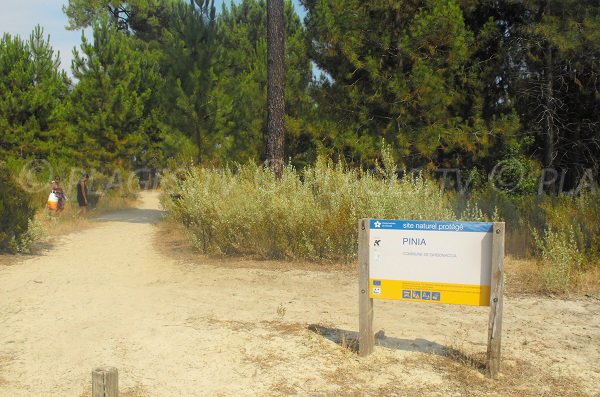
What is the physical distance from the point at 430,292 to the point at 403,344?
85cm

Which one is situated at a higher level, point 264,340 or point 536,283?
point 536,283

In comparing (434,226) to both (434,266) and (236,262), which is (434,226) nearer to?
(434,266)

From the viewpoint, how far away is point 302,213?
31.7 ft

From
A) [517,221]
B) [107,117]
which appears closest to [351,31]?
[517,221]

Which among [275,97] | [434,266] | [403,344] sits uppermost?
[275,97]

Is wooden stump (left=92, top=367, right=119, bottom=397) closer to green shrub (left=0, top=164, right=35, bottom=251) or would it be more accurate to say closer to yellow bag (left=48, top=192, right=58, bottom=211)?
green shrub (left=0, top=164, right=35, bottom=251)

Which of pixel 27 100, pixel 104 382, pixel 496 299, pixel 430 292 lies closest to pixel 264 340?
pixel 430 292

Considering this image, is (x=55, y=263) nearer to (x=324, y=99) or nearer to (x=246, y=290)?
(x=246, y=290)

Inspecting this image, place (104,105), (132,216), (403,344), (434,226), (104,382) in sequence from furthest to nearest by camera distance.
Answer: (104,105) < (132,216) < (403,344) < (434,226) < (104,382)

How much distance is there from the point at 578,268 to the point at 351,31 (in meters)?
7.98

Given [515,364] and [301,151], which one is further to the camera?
[301,151]

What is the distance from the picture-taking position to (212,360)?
5.04 m

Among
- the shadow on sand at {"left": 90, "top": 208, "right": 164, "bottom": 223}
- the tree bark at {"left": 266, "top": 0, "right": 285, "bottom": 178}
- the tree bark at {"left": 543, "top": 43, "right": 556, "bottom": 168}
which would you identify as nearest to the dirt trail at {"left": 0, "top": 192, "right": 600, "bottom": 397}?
the tree bark at {"left": 266, "top": 0, "right": 285, "bottom": 178}

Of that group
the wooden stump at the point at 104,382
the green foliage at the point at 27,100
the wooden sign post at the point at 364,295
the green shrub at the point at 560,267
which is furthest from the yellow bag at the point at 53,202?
the wooden stump at the point at 104,382
